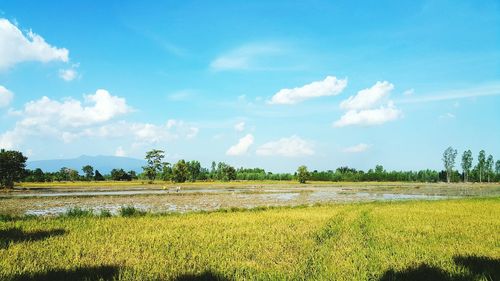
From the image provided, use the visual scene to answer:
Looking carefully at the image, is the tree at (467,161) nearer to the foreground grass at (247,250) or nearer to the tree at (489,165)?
the tree at (489,165)

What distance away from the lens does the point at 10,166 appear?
187 feet

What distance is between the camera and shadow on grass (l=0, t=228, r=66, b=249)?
439 inches

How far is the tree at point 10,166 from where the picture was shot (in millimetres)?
56312

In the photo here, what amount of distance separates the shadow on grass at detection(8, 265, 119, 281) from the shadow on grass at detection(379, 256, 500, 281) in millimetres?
5557

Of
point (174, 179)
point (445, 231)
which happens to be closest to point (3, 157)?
point (174, 179)

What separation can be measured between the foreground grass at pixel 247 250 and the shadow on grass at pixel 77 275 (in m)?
0.02

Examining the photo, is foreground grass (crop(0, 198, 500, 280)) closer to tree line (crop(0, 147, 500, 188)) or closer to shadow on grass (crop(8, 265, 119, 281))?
shadow on grass (crop(8, 265, 119, 281))

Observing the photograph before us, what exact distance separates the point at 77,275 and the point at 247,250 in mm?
4283

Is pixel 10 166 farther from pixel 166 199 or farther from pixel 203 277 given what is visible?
pixel 203 277

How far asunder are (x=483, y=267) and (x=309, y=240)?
473cm

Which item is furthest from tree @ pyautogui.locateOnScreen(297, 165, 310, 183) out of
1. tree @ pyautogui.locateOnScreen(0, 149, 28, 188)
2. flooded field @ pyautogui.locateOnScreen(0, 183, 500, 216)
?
tree @ pyautogui.locateOnScreen(0, 149, 28, 188)

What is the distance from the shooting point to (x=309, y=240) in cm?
1142

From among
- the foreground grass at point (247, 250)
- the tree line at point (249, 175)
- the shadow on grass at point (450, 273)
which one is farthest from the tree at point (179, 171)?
the shadow on grass at point (450, 273)

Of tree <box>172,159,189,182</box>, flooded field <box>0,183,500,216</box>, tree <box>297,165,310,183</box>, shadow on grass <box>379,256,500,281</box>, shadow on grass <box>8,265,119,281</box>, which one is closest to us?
shadow on grass <box>8,265,119,281</box>
